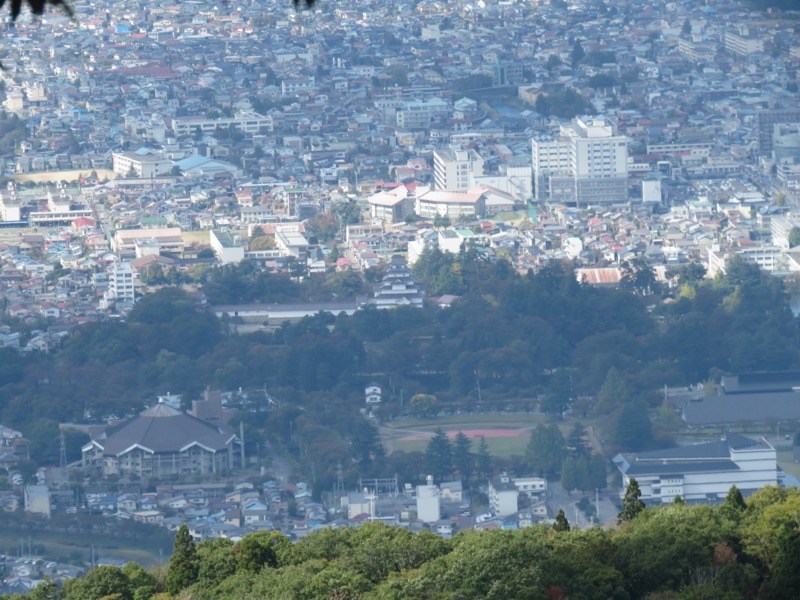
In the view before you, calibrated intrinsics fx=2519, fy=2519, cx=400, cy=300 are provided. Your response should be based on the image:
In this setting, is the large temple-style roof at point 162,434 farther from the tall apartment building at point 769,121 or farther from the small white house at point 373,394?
the tall apartment building at point 769,121

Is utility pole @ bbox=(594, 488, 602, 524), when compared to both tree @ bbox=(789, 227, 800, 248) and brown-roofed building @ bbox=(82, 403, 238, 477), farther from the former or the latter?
tree @ bbox=(789, 227, 800, 248)

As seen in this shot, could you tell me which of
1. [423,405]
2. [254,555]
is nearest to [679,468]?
[423,405]

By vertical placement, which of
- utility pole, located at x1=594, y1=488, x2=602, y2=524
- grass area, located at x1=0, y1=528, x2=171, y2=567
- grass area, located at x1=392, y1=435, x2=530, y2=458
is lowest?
grass area, located at x1=0, y1=528, x2=171, y2=567

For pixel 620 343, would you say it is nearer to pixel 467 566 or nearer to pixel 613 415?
pixel 613 415

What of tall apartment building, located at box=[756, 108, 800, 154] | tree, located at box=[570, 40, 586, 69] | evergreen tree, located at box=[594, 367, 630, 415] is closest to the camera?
evergreen tree, located at box=[594, 367, 630, 415]

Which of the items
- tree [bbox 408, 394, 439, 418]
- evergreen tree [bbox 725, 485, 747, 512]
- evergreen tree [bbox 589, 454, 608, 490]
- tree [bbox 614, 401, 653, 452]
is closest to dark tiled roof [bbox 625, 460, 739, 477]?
evergreen tree [bbox 589, 454, 608, 490]

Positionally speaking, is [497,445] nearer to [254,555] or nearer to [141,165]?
[254,555]
